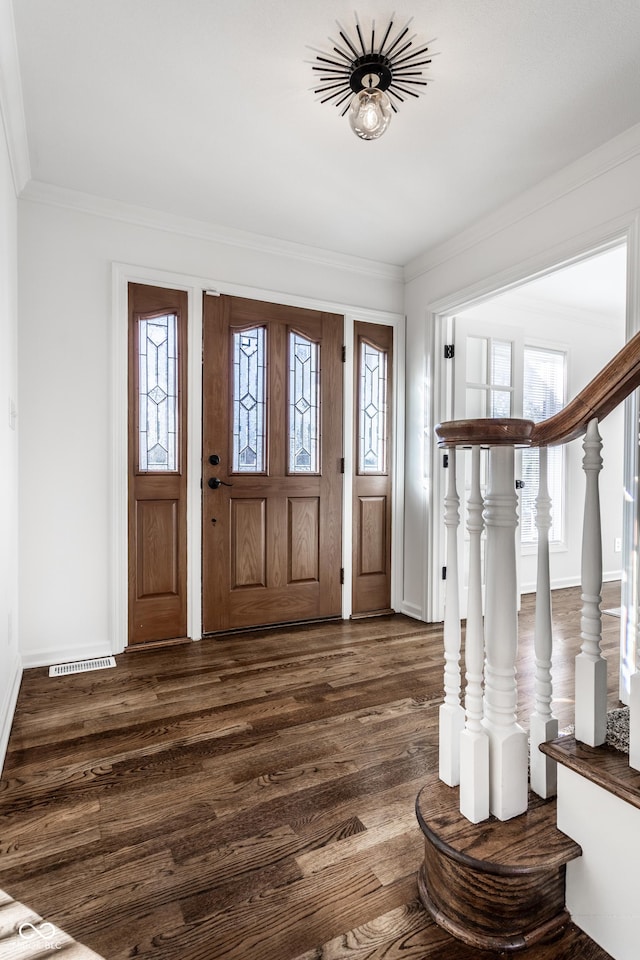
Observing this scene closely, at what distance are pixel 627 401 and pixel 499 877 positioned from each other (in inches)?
76.8

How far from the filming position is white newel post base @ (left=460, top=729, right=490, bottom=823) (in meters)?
1.17

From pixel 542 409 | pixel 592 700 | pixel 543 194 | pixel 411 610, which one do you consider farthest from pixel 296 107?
pixel 542 409

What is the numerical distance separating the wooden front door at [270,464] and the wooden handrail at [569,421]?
2243 millimetres

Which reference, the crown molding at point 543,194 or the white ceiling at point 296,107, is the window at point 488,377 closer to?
the crown molding at point 543,194

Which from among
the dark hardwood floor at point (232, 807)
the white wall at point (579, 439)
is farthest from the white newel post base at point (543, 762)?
the white wall at point (579, 439)

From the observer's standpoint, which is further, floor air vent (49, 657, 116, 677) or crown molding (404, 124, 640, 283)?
floor air vent (49, 657, 116, 677)

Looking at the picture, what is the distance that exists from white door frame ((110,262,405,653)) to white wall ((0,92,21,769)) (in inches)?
19.8

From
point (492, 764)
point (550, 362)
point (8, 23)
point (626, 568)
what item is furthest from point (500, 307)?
point (492, 764)

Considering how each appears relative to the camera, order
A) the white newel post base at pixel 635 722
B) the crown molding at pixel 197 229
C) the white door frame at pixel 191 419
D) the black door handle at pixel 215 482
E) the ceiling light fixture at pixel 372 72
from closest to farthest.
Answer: the white newel post base at pixel 635 722 < the ceiling light fixture at pixel 372 72 < the crown molding at pixel 197 229 < the white door frame at pixel 191 419 < the black door handle at pixel 215 482

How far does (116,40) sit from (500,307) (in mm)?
3471

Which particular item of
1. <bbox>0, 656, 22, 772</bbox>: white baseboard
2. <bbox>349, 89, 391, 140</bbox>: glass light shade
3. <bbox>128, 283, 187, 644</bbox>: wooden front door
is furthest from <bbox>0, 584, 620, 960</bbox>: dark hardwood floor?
<bbox>349, 89, 391, 140</bbox>: glass light shade

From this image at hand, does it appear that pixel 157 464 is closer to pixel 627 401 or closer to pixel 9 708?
pixel 9 708

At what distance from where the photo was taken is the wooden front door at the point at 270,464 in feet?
10.8

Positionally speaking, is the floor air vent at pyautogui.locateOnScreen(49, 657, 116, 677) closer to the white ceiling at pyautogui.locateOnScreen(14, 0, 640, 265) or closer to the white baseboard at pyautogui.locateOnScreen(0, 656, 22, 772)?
the white baseboard at pyautogui.locateOnScreen(0, 656, 22, 772)
